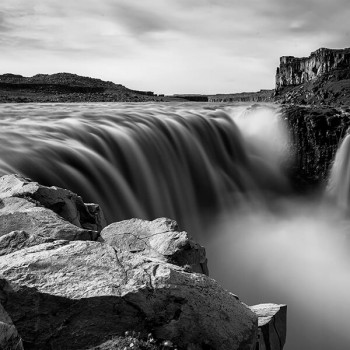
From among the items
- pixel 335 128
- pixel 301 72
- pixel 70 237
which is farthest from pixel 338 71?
pixel 70 237

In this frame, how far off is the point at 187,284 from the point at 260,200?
1471 centimetres

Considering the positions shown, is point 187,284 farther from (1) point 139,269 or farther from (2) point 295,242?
(2) point 295,242

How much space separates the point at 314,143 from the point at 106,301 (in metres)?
19.7

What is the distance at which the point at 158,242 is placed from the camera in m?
6.66

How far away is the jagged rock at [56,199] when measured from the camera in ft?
23.6

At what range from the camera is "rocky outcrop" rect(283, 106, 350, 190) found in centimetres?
2152

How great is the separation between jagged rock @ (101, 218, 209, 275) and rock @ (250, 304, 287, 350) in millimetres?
1247

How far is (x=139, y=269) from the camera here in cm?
452

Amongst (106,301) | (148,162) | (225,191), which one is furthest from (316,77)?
(106,301)

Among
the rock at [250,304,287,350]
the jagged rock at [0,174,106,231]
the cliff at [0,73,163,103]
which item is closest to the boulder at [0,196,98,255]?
the jagged rock at [0,174,106,231]

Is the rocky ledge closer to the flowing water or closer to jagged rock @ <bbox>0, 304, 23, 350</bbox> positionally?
jagged rock @ <bbox>0, 304, 23, 350</bbox>

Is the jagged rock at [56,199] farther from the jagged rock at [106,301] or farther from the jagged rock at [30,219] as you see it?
the jagged rock at [106,301]

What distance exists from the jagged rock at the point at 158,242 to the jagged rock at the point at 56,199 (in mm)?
730

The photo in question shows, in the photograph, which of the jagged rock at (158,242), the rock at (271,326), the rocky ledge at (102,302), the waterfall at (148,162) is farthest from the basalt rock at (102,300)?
the waterfall at (148,162)
